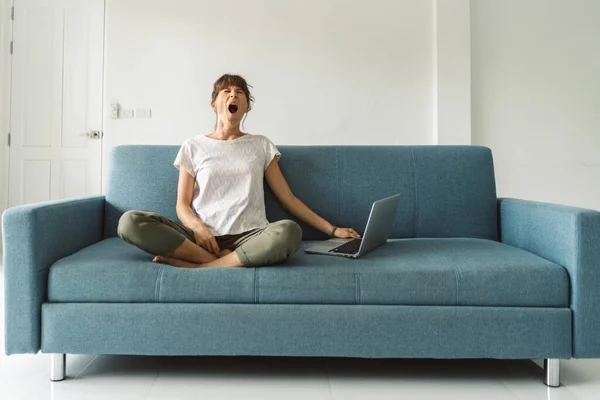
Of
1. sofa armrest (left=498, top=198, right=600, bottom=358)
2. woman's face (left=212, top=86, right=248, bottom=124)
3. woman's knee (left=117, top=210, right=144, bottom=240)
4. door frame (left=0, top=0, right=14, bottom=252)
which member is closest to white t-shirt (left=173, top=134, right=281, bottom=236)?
woman's face (left=212, top=86, right=248, bottom=124)

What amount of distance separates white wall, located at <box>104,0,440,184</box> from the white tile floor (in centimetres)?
268

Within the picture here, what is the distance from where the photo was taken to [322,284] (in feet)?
5.17

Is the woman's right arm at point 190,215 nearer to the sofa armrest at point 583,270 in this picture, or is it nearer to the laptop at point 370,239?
the laptop at point 370,239

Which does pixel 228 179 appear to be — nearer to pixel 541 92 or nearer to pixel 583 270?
pixel 583 270

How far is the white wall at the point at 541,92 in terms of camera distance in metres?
4.21

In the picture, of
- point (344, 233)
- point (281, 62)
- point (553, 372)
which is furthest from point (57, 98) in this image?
point (553, 372)

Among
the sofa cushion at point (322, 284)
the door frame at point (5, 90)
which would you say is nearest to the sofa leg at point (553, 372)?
the sofa cushion at point (322, 284)

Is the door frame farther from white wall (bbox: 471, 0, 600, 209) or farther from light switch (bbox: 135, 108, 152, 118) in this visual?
white wall (bbox: 471, 0, 600, 209)

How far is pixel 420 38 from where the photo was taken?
4211 millimetres

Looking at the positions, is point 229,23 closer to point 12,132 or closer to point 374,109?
point 374,109

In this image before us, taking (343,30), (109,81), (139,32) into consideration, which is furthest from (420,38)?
(109,81)

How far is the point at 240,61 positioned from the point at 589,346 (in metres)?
3.46

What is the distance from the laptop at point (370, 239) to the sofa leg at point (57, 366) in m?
0.91

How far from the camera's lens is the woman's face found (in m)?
2.10
